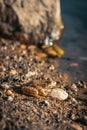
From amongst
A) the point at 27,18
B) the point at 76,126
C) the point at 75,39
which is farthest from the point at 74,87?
the point at 75,39

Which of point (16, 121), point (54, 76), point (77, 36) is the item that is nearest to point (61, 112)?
point (16, 121)

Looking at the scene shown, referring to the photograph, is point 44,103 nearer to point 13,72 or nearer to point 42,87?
point 42,87

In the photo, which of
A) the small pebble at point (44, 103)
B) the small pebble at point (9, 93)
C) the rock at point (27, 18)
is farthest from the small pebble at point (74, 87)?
the rock at point (27, 18)

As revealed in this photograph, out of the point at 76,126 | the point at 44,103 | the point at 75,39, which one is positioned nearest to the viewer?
the point at 76,126

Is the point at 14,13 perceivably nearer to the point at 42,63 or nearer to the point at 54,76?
the point at 42,63

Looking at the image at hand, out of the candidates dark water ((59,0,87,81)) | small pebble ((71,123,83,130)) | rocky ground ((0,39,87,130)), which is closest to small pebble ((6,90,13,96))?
rocky ground ((0,39,87,130))
